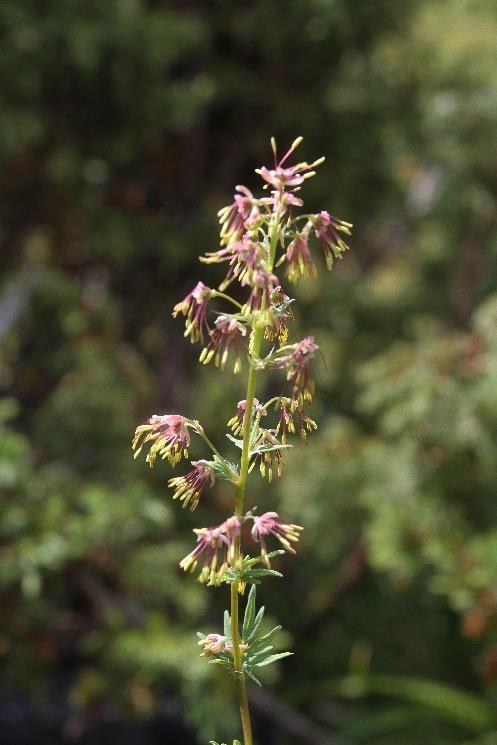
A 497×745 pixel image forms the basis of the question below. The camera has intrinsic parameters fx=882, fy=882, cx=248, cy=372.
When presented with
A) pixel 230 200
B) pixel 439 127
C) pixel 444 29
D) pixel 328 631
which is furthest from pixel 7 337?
pixel 444 29

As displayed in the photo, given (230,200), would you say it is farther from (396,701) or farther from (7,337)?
(396,701)

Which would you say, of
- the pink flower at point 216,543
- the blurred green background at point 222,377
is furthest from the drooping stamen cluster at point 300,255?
the blurred green background at point 222,377

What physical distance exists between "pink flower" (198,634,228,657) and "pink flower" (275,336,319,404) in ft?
0.88

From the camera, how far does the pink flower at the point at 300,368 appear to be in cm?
84

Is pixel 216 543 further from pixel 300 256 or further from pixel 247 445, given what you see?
pixel 300 256

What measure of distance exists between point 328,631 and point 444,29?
3384mm

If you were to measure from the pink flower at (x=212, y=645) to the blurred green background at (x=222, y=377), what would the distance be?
1.52 meters

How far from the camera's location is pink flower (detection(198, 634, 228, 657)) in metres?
0.90

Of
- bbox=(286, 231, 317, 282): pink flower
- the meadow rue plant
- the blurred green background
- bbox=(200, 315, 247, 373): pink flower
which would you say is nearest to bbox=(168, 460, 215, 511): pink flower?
the meadow rue plant

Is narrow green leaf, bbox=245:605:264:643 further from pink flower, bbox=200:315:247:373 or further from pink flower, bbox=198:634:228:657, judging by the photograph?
pink flower, bbox=200:315:247:373

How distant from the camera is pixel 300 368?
846 mm

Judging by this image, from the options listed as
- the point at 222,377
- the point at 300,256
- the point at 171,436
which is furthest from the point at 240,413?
the point at 222,377

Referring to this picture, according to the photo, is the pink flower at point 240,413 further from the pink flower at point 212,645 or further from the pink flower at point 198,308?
the pink flower at point 212,645

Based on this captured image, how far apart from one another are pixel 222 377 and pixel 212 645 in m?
3.92
